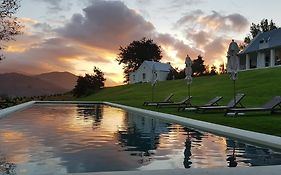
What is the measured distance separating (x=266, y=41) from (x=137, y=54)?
53441mm

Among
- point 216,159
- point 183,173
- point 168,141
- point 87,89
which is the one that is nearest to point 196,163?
point 216,159

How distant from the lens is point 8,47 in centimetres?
2669

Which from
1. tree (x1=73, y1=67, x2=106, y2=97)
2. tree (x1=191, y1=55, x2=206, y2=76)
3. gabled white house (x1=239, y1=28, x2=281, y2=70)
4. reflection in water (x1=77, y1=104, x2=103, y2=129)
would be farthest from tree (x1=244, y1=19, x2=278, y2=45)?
reflection in water (x1=77, y1=104, x2=103, y2=129)

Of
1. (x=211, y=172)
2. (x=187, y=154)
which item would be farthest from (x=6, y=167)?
(x=187, y=154)

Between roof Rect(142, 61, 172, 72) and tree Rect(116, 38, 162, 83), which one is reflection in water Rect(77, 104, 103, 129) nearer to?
roof Rect(142, 61, 172, 72)

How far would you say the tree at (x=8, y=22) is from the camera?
26.1 meters

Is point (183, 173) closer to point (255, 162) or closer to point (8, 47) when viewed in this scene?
point (255, 162)

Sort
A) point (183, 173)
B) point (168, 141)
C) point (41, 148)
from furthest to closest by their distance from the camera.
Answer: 1. point (168, 141)
2. point (41, 148)
3. point (183, 173)

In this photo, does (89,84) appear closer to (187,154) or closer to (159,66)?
(159,66)

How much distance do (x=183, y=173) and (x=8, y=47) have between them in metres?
22.9

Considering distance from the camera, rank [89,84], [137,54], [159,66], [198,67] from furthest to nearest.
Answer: [137,54] < [159,66] < [198,67] < [89,84]

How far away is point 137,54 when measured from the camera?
105188 mm

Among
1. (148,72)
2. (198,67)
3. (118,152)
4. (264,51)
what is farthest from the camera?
(198,67)

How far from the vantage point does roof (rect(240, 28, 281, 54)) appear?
52.9m
